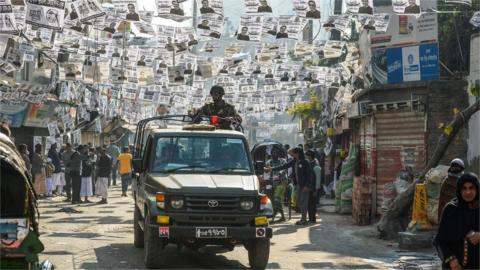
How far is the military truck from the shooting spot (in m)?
10.8

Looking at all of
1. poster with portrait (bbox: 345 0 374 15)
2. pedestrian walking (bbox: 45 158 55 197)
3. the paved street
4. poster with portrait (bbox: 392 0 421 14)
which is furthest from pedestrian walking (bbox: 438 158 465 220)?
pedestrian walking (bbox: 45 158 55 197)

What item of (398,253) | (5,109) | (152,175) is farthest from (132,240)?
(5,109)

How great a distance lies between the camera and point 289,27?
1875 cm

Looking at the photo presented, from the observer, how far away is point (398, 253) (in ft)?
44.8

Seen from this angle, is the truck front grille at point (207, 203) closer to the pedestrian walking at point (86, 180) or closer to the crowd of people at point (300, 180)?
the crowd of people at point (300, 180)

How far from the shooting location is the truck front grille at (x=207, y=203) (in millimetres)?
10812

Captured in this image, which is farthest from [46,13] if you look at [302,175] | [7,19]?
[302,175]

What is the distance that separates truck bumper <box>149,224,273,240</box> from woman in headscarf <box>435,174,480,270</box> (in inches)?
168

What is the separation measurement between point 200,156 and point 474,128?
770 cm

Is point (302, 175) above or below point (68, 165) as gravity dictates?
above

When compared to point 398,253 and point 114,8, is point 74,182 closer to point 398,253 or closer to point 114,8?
point 114,8

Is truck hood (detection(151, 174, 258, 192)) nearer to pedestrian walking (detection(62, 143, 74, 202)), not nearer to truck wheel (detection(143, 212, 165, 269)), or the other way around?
truck wheel (detection(143, 212, 165, 269))

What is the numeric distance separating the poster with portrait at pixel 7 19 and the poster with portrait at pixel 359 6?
6.95 meters

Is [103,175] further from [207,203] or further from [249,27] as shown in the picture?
[207,203]
